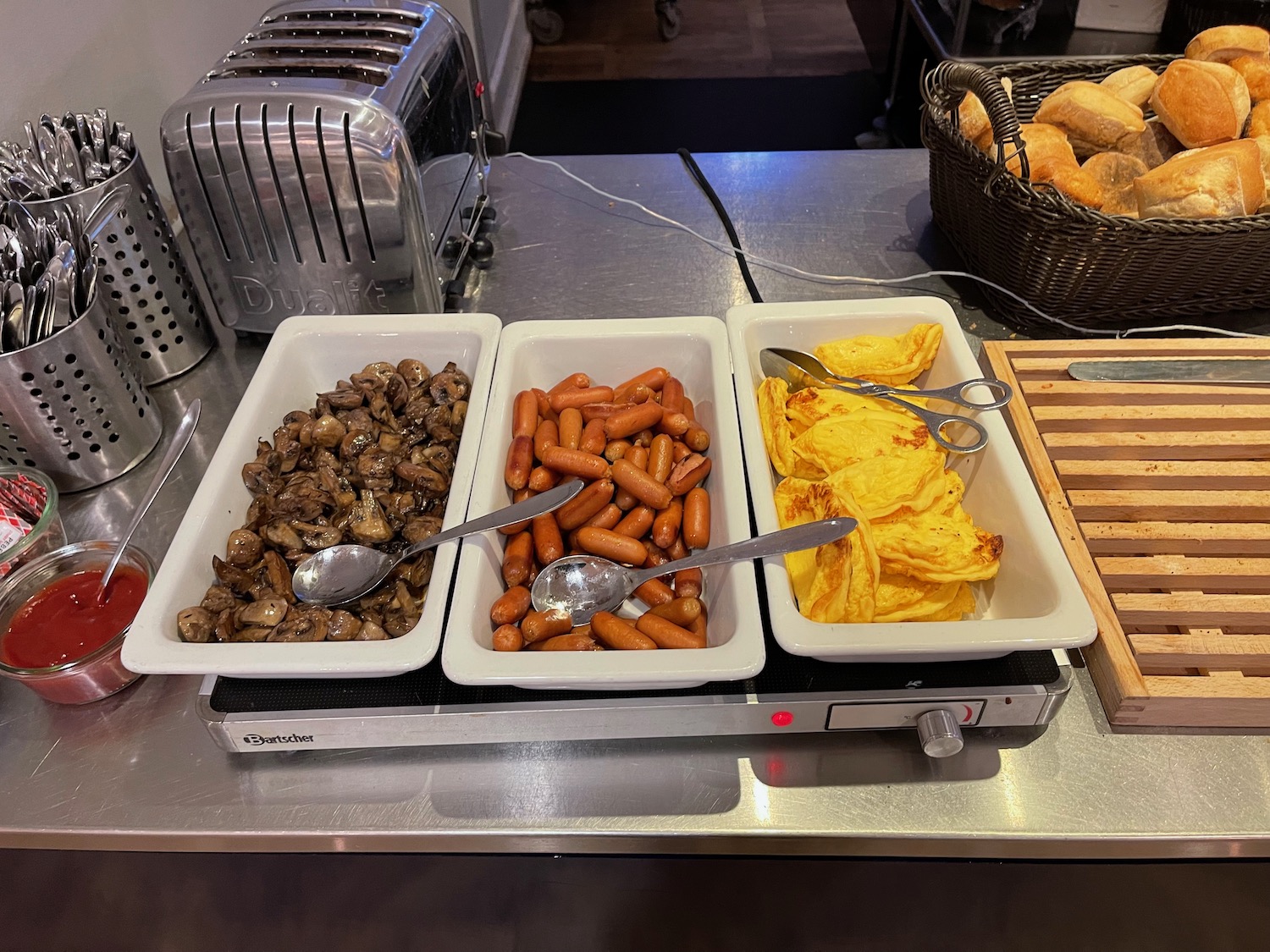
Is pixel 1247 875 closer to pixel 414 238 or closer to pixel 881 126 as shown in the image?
pixel 414 238

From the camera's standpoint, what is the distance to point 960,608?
876 mm

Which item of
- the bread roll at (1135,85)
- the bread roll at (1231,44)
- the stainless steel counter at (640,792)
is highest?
the bread roll at (1231,44)

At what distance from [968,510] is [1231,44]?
1.13 meters

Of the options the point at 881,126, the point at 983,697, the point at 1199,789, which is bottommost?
the point at 881,126

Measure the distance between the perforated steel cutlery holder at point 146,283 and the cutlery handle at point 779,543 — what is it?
88 cm

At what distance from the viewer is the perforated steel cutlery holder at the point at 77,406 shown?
1.00 meters

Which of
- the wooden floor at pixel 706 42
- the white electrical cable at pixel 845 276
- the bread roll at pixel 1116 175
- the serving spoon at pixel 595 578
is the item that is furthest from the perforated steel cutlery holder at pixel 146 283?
the wooden floor at pixel 706 42

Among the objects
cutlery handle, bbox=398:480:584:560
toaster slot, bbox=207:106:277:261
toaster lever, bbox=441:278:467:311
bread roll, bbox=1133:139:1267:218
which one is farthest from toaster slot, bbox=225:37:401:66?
bread roll, bbox=1133:139:1267:218

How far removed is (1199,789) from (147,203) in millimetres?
1531

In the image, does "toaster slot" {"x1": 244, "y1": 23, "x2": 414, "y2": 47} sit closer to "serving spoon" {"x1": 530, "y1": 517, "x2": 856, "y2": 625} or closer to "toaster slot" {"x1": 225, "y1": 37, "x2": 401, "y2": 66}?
"toaster slot" {"x1": 225, "y1": 37, "x2": 401, "y2": 66}

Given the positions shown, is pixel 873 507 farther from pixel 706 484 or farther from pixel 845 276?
pixel 845 276

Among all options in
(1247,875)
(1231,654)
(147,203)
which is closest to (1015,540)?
(1231,654)

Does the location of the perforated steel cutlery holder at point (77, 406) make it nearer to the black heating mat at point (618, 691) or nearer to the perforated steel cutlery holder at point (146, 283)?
the perforated steel cutlery holder at point (146, 283)

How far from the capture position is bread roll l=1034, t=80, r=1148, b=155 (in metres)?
1.33
